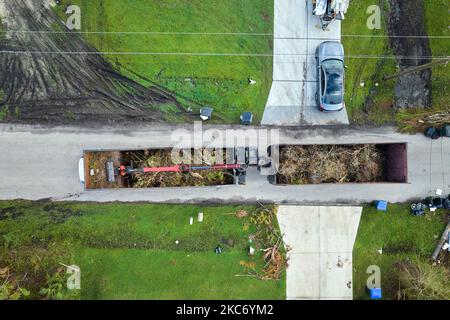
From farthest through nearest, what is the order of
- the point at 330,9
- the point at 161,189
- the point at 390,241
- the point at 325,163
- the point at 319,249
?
the point at 390,241 < the point at 319,249 < the point at 325,163 < the point at 161,189 < the point at 330,9

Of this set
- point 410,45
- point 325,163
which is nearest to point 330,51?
point 410,45

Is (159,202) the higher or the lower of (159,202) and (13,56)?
the lower

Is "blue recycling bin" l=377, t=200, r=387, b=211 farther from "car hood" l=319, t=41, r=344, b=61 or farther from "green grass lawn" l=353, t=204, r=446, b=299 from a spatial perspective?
"car hood" l=319, t=41, r=344, b=61

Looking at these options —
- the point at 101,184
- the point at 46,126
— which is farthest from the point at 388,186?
the point at 46,126

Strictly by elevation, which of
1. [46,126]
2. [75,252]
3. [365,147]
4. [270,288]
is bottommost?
[270,288]

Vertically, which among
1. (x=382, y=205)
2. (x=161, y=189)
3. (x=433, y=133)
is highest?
(x=433, y=133)

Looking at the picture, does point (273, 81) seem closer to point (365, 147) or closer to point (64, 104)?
point (365, 147)

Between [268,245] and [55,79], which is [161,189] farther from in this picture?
[55,79]

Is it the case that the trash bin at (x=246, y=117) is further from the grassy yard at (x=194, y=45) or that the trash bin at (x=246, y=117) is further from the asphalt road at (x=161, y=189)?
the asphalt road at (x=161, y=189)

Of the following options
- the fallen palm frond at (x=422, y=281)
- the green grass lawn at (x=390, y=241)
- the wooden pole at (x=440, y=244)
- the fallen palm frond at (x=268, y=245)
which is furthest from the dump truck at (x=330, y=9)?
the fallen palm frond at (x=422, y=281)
